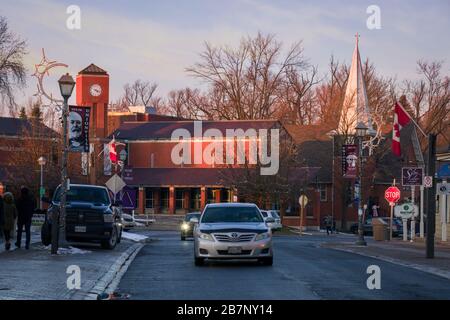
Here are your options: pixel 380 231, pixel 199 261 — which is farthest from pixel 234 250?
pixel 380 231

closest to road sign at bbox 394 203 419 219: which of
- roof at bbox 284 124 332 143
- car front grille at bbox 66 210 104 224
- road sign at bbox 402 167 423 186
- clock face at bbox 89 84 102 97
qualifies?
road sign at bbox 402 167 423 186

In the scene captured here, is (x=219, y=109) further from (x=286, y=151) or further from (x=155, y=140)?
(x=286, y=151)

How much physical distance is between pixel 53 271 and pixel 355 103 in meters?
56.6

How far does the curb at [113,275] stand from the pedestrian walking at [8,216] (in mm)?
3353

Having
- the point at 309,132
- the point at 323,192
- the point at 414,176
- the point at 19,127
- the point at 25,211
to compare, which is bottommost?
the point at 25,211

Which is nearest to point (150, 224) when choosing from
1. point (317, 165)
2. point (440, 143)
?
point (317, 165)

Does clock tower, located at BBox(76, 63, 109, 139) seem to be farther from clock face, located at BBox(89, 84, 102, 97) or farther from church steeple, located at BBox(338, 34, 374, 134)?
church steeple, located at BBox(338, 34, 374, 134)

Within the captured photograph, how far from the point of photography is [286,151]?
218ft

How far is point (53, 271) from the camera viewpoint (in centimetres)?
1873

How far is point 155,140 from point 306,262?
57207 millimetres

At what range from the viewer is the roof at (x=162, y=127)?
247ft

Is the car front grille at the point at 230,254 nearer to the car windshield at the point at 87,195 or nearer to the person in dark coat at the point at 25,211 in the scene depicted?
the person in dark coat at the point at 25,211

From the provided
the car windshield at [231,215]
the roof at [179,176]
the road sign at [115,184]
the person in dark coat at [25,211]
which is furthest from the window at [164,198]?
the car windshield at [231,215]

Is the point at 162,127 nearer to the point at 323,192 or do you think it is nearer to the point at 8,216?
the point at 323,192
